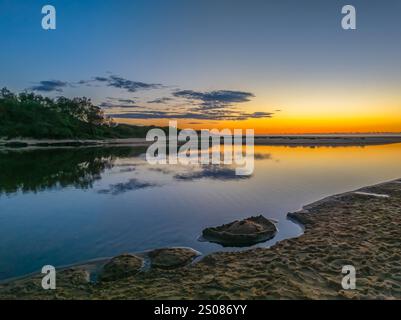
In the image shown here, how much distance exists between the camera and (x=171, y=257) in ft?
27.3

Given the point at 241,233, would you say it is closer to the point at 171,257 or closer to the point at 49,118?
the point at 171,257

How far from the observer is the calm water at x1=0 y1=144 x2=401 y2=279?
31.3 feet

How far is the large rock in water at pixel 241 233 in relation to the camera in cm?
979

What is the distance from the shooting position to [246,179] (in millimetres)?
23000

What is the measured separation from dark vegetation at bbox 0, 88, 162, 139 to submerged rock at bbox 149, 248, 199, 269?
90.1m

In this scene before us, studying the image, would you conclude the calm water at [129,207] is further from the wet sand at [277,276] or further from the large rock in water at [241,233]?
the wet sand at [277,276]

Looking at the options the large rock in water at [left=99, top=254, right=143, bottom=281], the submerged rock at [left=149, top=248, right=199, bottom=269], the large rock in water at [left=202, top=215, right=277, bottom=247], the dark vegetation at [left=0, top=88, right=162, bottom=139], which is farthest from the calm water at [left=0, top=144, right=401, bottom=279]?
the dark vegetation at [left=0, top=88, right=162, bottom=139]

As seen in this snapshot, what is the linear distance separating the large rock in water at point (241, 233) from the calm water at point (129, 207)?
0.36 meters

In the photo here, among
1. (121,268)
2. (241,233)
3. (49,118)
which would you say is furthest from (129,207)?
(49,118)

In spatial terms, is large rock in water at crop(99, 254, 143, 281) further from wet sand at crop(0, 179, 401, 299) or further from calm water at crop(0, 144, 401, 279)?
calm water at crop(0, 144, 401, 279)
